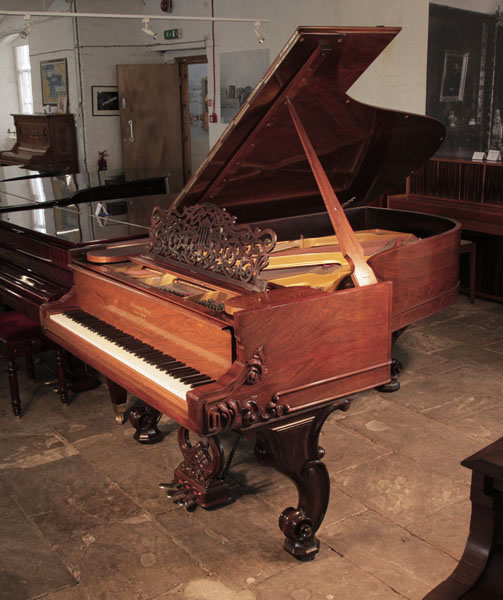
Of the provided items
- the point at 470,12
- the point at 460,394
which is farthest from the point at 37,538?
the point at 470,12

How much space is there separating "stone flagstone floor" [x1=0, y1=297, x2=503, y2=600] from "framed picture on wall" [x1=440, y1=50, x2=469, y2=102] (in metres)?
3.05

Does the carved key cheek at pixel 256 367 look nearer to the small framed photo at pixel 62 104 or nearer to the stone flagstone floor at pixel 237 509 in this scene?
the stone flagstone floor at pixel 237 509

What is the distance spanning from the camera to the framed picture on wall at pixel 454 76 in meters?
6.12

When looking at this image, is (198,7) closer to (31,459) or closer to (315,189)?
(315,189)

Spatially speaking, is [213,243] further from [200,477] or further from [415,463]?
[415,463]

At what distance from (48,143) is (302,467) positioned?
365 inches

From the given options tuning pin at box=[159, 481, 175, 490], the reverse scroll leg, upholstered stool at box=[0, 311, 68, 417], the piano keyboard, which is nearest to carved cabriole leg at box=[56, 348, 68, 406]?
upholstered stool at box=[0, 311, 68, 417]

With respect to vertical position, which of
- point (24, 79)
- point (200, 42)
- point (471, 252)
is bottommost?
point (471, 252)

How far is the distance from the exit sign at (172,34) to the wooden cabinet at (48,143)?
6.47 feet

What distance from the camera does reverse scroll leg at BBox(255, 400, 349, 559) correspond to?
245 cm

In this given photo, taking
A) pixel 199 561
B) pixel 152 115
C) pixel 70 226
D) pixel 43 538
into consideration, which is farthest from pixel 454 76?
pixel 152 115

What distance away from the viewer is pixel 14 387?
382 cm

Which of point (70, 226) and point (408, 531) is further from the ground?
point (70, 226)

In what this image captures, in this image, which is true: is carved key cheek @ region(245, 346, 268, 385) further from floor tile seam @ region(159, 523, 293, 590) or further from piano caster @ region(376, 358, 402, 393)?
piano caster @ region(376, 358, 402, 393)
